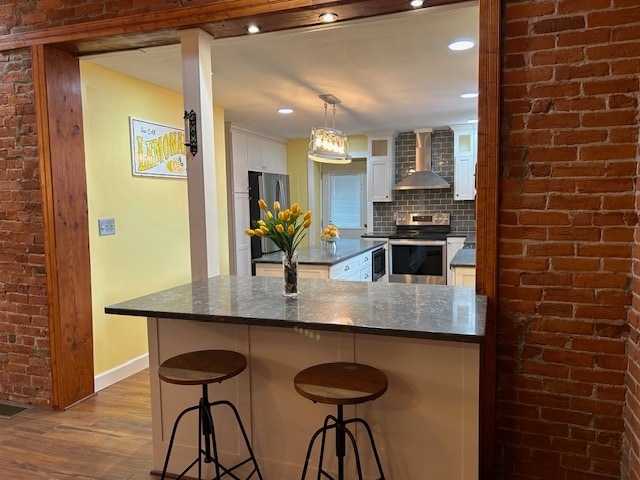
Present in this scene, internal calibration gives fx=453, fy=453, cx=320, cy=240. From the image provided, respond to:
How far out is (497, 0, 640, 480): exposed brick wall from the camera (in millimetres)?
1894

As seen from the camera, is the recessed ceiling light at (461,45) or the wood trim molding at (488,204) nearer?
the wood trim molding at (488,204)

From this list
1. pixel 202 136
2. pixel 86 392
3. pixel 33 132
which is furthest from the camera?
pixel 86 392

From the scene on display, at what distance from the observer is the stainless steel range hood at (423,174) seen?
20.6 ft

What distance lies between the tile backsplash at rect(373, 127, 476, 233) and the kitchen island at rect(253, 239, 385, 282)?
1.64 metres

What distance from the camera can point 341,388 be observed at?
1650 mm

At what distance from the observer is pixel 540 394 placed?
2.07m

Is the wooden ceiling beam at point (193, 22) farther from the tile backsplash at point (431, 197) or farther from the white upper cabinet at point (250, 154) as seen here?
the tile backsplash at point (431, 197)

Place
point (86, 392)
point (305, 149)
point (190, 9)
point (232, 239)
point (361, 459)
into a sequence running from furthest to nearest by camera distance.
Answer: point (305, 149)
point (232, 239)
point (86, 392)
point (190, 9)
point (361, 459)

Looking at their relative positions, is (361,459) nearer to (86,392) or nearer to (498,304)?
(498,304)

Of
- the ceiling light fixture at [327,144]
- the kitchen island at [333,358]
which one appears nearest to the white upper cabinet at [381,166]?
the ceiling light fixture at [327,144]

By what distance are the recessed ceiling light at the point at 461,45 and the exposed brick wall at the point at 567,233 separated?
0.93 meters

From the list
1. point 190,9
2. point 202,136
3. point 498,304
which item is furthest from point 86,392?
point 498,304

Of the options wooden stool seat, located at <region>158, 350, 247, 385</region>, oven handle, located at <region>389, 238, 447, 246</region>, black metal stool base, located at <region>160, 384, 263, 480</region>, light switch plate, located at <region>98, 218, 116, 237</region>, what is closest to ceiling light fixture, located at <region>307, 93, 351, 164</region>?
light switch plate, located at <region>98, 218, 116, 237</region>

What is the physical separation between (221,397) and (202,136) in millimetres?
1409
